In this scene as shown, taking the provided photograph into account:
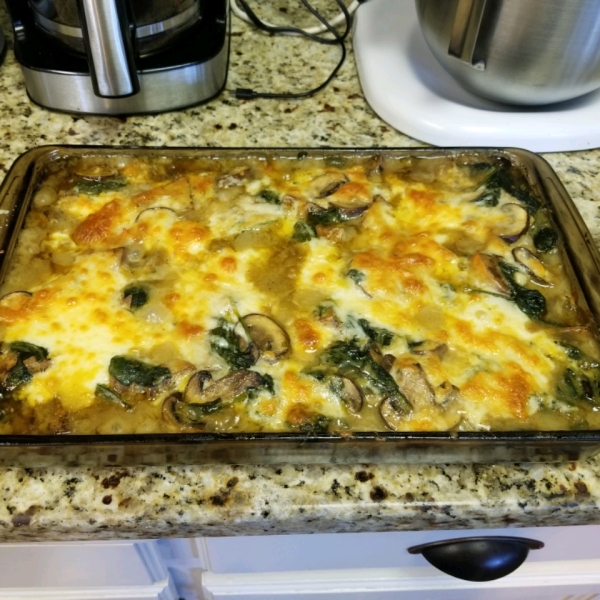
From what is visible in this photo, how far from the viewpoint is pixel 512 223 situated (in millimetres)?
992

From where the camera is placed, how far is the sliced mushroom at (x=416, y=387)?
2.58 ft

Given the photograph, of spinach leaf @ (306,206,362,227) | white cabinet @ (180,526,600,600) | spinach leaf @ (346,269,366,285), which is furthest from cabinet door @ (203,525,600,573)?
spinach leaf @ (306,206,362,227)

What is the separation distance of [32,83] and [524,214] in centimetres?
102

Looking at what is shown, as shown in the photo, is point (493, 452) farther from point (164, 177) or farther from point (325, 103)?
point (325, 103)

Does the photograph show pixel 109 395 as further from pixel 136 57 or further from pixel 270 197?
pixel 136 57

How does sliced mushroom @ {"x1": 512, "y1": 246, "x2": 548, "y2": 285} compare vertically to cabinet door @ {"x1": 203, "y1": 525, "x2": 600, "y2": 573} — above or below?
above

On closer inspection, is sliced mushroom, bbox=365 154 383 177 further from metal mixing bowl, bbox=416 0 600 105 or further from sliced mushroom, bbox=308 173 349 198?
metal mixing bowl, bbox=416 0 600 105

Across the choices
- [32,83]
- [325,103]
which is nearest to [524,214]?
[325,103]

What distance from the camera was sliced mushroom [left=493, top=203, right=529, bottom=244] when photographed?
982 mm

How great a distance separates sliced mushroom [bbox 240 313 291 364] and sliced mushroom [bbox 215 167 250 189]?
0.29m

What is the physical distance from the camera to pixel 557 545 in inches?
36.1

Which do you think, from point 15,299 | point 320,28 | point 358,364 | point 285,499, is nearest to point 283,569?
point 285,499

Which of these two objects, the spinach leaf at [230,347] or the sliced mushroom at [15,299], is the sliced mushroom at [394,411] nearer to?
the spinach leaf at [230,347]

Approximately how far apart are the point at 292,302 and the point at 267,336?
8 cm
